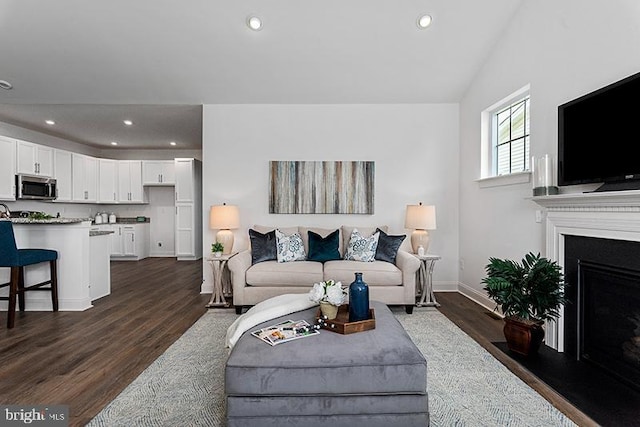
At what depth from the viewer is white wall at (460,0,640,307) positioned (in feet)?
7.58

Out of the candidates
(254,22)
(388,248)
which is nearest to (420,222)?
(388,248)

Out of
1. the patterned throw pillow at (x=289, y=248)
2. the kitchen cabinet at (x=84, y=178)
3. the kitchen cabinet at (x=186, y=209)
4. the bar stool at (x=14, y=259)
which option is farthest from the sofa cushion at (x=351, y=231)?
the kitchen cabinet at (x=84, y=178)

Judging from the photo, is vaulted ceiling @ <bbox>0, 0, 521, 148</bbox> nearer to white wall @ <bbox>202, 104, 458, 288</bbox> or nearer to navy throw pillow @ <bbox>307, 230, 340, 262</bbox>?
white wall @ <bbox>202, 104, 458, 288</bbox>

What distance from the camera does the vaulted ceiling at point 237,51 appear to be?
10.8 feet

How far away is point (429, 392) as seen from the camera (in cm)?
209

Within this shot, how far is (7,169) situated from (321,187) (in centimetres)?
485

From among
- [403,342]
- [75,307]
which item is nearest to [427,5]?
[403,342]

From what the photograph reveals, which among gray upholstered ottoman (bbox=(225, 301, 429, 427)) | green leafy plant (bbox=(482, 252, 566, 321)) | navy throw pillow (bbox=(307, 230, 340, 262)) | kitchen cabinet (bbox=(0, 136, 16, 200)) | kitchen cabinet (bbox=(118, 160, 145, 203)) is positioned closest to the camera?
gray upholstered ottoman (bbox=(225, 301, 429, 427))

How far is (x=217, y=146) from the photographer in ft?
15.1

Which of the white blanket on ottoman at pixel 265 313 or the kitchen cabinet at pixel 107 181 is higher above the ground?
the kitchen cabinet at pixel 107 181

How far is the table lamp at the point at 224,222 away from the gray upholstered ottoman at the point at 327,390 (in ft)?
8.81

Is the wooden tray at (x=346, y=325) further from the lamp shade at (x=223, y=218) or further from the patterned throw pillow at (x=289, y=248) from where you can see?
the lamp shade at (x=223, y=218)

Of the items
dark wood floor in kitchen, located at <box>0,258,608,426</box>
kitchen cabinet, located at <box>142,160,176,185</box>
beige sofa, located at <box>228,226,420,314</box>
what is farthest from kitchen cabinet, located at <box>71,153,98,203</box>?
beige sofa, located at <box>228,226,420,314</box>

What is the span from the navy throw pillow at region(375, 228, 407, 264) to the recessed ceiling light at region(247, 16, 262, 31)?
2.62 meters
